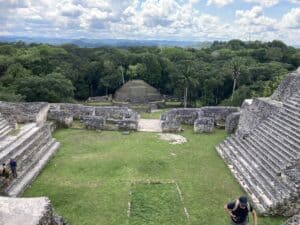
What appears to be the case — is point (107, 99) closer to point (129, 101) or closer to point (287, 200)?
point (129, 101)

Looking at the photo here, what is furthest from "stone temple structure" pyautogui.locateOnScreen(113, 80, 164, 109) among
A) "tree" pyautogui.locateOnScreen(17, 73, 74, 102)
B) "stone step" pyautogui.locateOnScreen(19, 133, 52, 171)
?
"stone step" pyautogui.locateOnScreen(19, 133, 52, 171)

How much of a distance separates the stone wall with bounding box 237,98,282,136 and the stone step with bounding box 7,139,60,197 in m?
8.03

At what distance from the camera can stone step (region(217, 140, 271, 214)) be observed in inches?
385

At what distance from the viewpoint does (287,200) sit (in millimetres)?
9227

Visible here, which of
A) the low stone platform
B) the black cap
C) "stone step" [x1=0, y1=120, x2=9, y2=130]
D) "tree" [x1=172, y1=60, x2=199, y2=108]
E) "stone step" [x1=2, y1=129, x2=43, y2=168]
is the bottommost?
"tree" [x1=172, y1=60, x2=199, y2=108]

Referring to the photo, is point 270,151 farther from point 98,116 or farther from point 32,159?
point 98,116

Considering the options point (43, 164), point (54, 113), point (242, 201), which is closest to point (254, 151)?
point (242, 201)

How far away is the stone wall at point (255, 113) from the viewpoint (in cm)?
1474

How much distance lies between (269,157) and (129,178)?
15.7 feet

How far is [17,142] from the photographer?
12.5 metres

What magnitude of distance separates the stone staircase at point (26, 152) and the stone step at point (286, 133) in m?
8.74

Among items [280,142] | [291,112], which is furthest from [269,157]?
[291,112]

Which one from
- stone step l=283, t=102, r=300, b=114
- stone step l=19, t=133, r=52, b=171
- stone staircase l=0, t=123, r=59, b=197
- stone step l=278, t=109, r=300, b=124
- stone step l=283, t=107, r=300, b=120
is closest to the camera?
stone staircase l=0, t=123, r=59, b=197

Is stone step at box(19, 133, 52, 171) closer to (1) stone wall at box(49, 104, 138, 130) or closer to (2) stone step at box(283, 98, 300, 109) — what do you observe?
(1) stone wall at box(49, 104, 138, 130)
